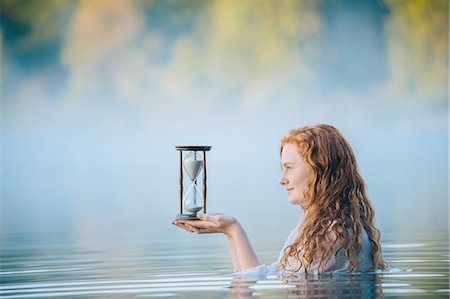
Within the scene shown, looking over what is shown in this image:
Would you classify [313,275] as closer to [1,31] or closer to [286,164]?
[286,164]

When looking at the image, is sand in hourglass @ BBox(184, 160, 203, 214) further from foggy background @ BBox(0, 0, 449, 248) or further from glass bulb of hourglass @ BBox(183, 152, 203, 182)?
foggy background @ BBox(0, 0, 449, 248)

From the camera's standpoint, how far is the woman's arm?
5957 millimetres

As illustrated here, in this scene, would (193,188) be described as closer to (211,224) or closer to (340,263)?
(211,224)

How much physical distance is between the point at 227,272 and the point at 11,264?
1.88 m

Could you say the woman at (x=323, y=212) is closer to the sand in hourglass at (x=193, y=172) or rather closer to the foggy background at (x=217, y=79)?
the sand in hourglass at (x=193, y=172)

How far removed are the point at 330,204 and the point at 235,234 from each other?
0.44 metres

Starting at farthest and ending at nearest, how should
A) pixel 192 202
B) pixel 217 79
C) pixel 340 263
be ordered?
pixel 217 79, pixel 192 202, pixel 340 263

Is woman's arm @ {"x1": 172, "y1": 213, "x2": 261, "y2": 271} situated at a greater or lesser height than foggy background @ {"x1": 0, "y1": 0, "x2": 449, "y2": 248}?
lesser

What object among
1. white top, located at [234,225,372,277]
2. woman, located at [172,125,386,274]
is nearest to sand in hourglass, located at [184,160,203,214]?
woman, located at [172,125,386,274]

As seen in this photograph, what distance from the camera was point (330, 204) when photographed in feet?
19.3

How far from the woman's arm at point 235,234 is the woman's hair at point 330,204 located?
0.15 m

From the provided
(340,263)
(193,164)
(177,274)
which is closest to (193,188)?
(193,164)

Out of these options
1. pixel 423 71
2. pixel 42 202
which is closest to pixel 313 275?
pixel 42 202

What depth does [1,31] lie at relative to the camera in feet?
89.9
